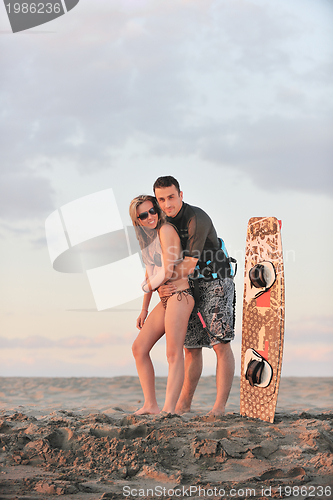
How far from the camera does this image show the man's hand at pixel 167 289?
3.76 metres

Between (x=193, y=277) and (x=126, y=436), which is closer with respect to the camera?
(x=126, y=436)

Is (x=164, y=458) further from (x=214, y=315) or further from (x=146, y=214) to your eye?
(x=146, y=214)

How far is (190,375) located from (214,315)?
2.21ft

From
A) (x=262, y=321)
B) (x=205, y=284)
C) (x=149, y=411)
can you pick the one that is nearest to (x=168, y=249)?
(x=205, y=284)

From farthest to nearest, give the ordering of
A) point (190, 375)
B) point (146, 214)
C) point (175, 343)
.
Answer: point (190, 375), point (146, 214), point (175, 343)

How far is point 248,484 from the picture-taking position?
2.31 meters

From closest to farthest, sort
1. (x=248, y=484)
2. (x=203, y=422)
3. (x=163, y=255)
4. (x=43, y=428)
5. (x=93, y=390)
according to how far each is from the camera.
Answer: (x=248, y=484) < (x=43, y=428) < (x=203, y=422) < (x=163, y=255) < (x=93, y=390)

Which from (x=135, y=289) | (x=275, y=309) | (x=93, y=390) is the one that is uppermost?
(x=135, y=289)

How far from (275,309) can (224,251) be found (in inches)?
28.0

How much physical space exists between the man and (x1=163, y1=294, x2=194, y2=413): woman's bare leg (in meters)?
0.17

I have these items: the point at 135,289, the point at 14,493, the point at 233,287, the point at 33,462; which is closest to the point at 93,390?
the point at 135,289

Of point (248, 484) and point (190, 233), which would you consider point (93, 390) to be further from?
point (248, 484)

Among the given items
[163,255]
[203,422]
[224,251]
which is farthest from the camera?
[224,251]

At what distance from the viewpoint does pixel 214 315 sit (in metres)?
3.84
